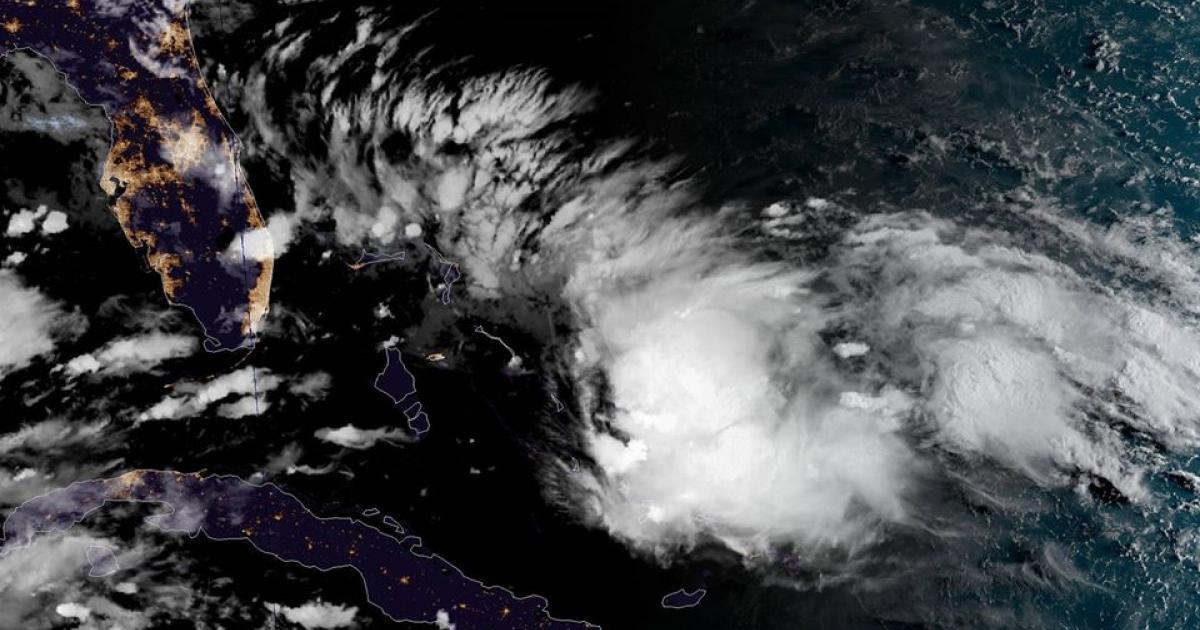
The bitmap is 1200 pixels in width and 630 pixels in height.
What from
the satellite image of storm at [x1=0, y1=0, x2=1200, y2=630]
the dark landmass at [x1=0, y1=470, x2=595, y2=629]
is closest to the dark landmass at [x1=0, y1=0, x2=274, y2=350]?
the satellite image of storm at [x1=0, y1=0, x2=1200, y2=630]

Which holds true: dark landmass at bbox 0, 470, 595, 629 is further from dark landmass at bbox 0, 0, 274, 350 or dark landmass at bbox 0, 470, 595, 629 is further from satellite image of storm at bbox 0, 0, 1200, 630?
dark landmass at bbox 0, 0, 274, 350

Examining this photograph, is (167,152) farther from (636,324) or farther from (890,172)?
(890,172)

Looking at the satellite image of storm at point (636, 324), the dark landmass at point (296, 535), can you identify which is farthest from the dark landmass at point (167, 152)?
the dark landmass at point (296, 535)

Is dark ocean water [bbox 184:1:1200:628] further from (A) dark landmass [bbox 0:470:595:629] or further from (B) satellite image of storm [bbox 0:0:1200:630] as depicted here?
(A) dark landmass [bbox 0:470:595:629]

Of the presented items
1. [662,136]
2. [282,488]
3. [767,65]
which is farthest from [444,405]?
[767,65]

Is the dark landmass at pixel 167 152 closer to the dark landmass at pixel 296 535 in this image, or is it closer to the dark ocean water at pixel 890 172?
the dark landmass at pixel 296 535

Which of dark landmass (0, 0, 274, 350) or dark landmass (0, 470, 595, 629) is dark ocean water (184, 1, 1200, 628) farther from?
dark landmass (0, 0, 274, 350)

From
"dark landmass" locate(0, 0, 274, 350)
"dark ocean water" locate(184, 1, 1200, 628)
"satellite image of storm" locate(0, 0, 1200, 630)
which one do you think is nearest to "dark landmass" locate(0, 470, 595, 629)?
"satellite image of storm" locate(0, 0, 1200, 630)

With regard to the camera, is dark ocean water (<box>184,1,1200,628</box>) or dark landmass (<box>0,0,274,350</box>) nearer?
dark landmass (<box>0,0,274,350</box>)

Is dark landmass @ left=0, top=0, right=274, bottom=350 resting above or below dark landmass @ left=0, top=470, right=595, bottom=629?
above
